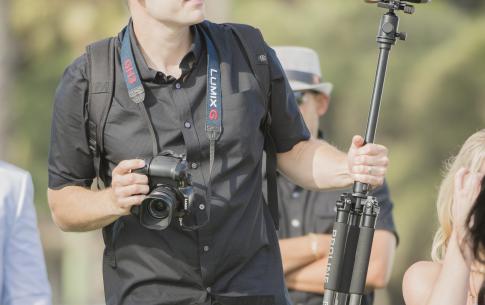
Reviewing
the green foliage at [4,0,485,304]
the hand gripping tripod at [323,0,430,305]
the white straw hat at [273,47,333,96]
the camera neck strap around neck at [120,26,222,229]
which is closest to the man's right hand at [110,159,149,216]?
the camera neck strap around neck at [120,26,222,229]

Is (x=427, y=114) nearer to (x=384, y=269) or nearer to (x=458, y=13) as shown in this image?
(x=458, y=13)

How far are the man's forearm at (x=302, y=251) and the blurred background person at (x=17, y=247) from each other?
2.49 m

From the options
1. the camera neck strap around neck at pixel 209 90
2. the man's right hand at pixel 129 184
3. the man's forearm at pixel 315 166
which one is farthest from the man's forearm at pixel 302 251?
the man's right hand at pixel 129 184

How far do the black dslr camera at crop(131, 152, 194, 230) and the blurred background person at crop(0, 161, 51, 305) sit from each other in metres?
0.64

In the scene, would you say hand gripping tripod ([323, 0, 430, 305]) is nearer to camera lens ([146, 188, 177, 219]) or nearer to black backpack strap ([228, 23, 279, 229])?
black backpack strap ([228, 23, 279, 229])

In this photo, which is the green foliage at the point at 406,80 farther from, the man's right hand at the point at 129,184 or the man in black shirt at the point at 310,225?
the man's right hand at the point at 129,184

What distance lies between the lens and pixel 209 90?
200 inches

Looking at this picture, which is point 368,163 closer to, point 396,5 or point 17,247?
point 396,5

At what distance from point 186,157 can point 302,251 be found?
1.76m

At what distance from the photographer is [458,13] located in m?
20.3

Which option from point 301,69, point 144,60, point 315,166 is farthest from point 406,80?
point 144,60

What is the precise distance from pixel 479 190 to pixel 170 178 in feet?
3.62

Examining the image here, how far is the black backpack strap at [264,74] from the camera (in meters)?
5.18

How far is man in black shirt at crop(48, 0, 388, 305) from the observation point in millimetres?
5039
